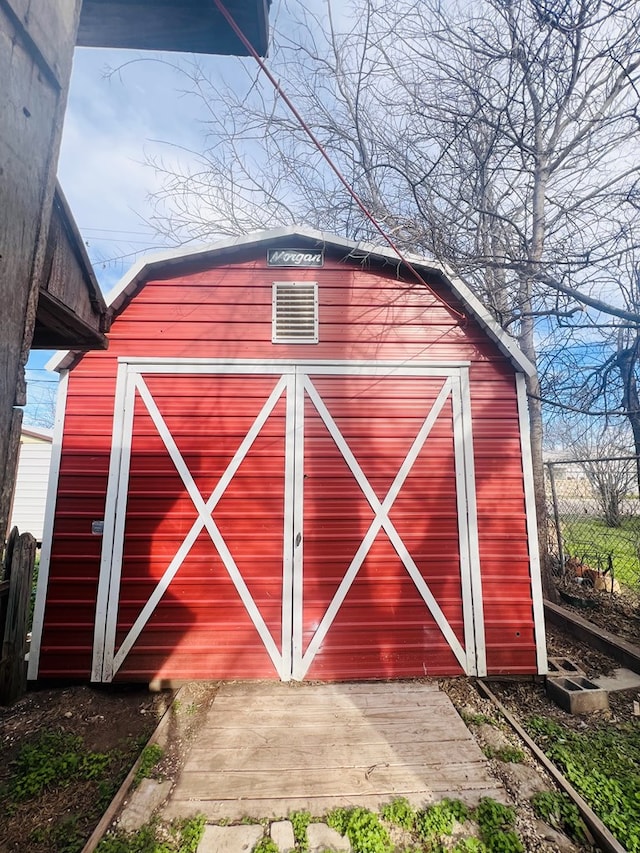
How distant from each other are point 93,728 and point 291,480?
2.57 meters

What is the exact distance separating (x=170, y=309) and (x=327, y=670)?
3963 millimetres

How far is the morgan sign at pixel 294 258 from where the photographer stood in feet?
13.5

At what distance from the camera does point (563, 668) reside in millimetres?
3758

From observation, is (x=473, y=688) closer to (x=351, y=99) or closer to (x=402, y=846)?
(x=402, y=846)

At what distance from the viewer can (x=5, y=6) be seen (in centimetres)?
83

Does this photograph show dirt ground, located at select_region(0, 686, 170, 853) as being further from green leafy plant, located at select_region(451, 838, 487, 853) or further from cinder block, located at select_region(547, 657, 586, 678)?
cinder block, located at select_region(547, 657, 586, 678)

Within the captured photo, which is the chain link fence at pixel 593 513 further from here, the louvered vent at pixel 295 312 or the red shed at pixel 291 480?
the louvered vent at pixel 295 312

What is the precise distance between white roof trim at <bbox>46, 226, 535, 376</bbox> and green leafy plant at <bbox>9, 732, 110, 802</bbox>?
3227mm

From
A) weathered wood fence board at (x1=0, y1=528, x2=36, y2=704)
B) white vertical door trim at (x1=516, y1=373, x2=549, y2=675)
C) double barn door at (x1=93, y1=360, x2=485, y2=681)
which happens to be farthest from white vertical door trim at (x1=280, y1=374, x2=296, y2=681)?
white vertical door trim at (x1=516, y1=373, x2=549, y2=675)

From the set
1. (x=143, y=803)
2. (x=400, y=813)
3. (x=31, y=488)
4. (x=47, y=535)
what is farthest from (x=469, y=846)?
(x=31, y=488)

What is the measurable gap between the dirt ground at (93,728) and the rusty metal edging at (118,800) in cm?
14

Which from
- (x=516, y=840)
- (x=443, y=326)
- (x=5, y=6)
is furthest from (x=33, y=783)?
(x=443, y=326)

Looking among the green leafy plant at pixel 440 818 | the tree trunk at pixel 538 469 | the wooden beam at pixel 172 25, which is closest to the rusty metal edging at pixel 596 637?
the tree trunk at pixel 538 469

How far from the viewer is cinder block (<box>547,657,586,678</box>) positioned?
11.8 ft
